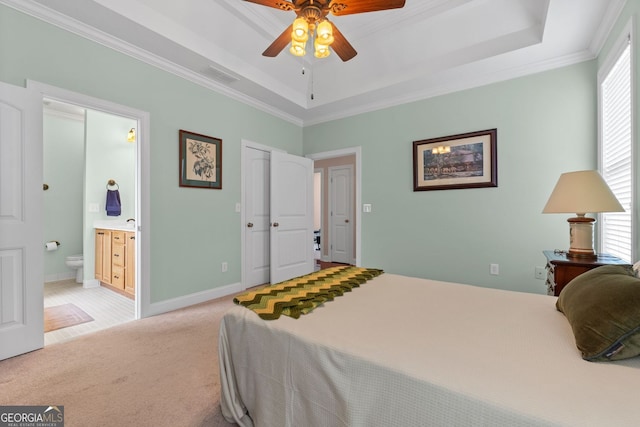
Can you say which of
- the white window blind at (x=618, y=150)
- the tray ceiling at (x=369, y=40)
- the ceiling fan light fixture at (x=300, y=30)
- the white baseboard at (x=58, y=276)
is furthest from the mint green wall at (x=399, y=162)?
the white baseboard at (x=58, y=276)

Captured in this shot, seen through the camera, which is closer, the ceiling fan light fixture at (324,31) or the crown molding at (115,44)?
the ceiling fan light fixture at (324,31)

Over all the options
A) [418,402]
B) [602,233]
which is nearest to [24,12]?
[418,402]

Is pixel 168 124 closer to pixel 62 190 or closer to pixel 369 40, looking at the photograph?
pixel 369 40

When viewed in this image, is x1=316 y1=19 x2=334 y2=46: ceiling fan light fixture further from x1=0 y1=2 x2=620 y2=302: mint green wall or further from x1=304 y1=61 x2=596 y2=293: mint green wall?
x1=304 y1=61 x2=596 y2=293: mint green wall

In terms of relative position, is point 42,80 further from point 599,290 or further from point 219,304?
point 599,290

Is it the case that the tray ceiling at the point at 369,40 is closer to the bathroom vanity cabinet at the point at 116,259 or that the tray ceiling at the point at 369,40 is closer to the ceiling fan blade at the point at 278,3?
the ceiling fan blade at the point at 278,3

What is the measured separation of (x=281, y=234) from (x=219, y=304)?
1318 mm

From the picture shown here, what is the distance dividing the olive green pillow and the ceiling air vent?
3.52 m

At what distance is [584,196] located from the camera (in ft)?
6.31

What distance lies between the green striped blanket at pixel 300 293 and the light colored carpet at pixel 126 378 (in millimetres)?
656

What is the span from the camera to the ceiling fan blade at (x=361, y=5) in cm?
182

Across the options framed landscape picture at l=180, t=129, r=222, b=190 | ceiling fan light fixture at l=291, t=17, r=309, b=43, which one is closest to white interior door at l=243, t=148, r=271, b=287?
framed landscape picture at l=180, t=129, r=222, b=190

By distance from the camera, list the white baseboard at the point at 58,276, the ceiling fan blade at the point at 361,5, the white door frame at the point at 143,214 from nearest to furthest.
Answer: the ceiling fan blade at the point at 361,5, the white door frame at the point at 143,214, the white baseboard at the point at 58,276

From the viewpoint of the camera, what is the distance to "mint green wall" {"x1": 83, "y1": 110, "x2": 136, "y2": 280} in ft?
13.3
